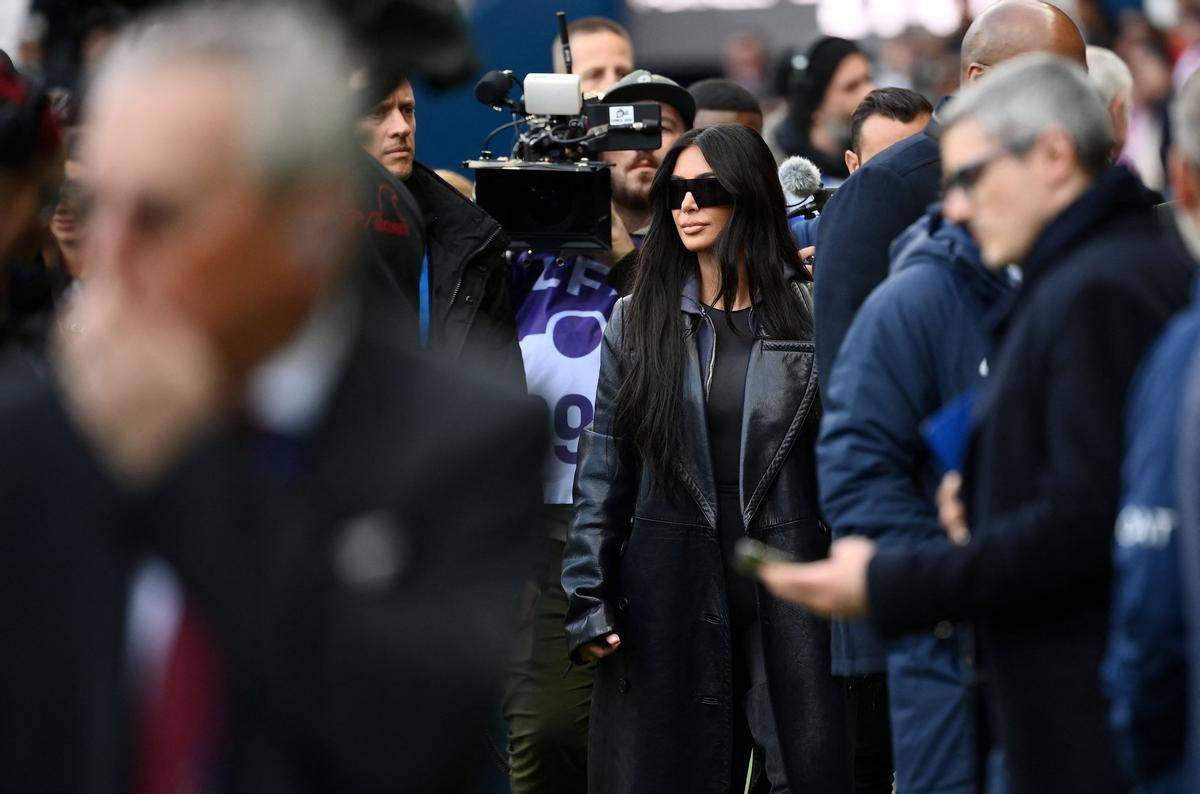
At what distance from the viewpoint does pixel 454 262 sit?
5582mm

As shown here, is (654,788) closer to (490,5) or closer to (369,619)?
(369,619)

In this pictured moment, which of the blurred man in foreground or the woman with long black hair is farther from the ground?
the blurred man in foreground

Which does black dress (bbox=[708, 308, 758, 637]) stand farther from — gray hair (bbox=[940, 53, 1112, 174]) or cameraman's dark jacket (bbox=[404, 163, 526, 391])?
gray hair (bbox=[940, 53, 1112, 174])

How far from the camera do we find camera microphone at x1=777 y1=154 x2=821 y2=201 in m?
6.71

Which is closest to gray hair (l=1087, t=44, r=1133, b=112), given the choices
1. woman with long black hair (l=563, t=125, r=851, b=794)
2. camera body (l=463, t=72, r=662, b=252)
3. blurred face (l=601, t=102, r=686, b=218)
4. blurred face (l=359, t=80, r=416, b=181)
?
woman with long black hair (l=563, t=125, r=851, b=794)

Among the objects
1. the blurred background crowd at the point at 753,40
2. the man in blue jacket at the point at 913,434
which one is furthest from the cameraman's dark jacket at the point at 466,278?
the man in blue jacket at the point at 913,434

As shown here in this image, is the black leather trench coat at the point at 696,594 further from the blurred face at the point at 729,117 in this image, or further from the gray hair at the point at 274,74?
the gray hair at the point at 274,74

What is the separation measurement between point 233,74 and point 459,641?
22.4 inches

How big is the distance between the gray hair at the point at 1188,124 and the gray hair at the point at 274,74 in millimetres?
1465

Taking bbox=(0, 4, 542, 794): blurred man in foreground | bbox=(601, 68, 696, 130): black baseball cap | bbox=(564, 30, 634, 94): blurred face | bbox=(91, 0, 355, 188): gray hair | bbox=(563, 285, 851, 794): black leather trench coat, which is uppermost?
bbox=(564, 30, 634, 94): blurred face

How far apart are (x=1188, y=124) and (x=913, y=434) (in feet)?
3.94

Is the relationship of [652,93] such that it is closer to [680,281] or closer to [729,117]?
[729,117]

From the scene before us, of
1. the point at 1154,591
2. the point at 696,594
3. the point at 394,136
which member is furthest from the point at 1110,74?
the point at 1154,591

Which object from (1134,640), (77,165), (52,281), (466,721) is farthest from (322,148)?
(77,165)
